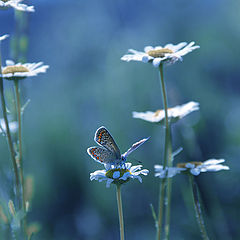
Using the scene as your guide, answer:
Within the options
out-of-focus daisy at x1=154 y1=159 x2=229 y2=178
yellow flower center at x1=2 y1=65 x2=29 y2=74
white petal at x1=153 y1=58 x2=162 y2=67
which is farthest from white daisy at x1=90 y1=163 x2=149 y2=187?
yellow flower center at x1=2 y1=65 x2=29 y2=74

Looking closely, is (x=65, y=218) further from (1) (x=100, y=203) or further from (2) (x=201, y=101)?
(2) (x=201, y=101)

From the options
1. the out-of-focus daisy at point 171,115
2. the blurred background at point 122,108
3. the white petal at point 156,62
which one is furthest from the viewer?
the blurred background at point 122,108

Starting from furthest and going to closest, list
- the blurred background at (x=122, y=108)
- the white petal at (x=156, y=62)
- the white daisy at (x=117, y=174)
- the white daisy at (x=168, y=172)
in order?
the blurred background at (x=122, y=108)
the white petal at (x=156, y=62)
the white daisy at (x=168, y=172)
the white daisy at (x=117, y=174)

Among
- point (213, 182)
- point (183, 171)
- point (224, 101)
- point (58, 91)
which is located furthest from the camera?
point (58, 91)

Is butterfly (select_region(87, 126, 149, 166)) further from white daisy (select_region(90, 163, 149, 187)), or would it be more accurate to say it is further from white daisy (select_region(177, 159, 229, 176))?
white daisy (select_region(177, 159, 229, 176))

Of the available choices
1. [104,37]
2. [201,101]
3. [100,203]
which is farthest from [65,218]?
[104,37]

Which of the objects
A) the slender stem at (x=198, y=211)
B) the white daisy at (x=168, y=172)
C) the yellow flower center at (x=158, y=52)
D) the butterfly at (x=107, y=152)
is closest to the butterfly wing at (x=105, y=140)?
the butterfly at (x=107, y=152)

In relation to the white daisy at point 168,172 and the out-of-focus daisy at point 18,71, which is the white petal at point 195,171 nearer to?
the white daisy at point 168,172
